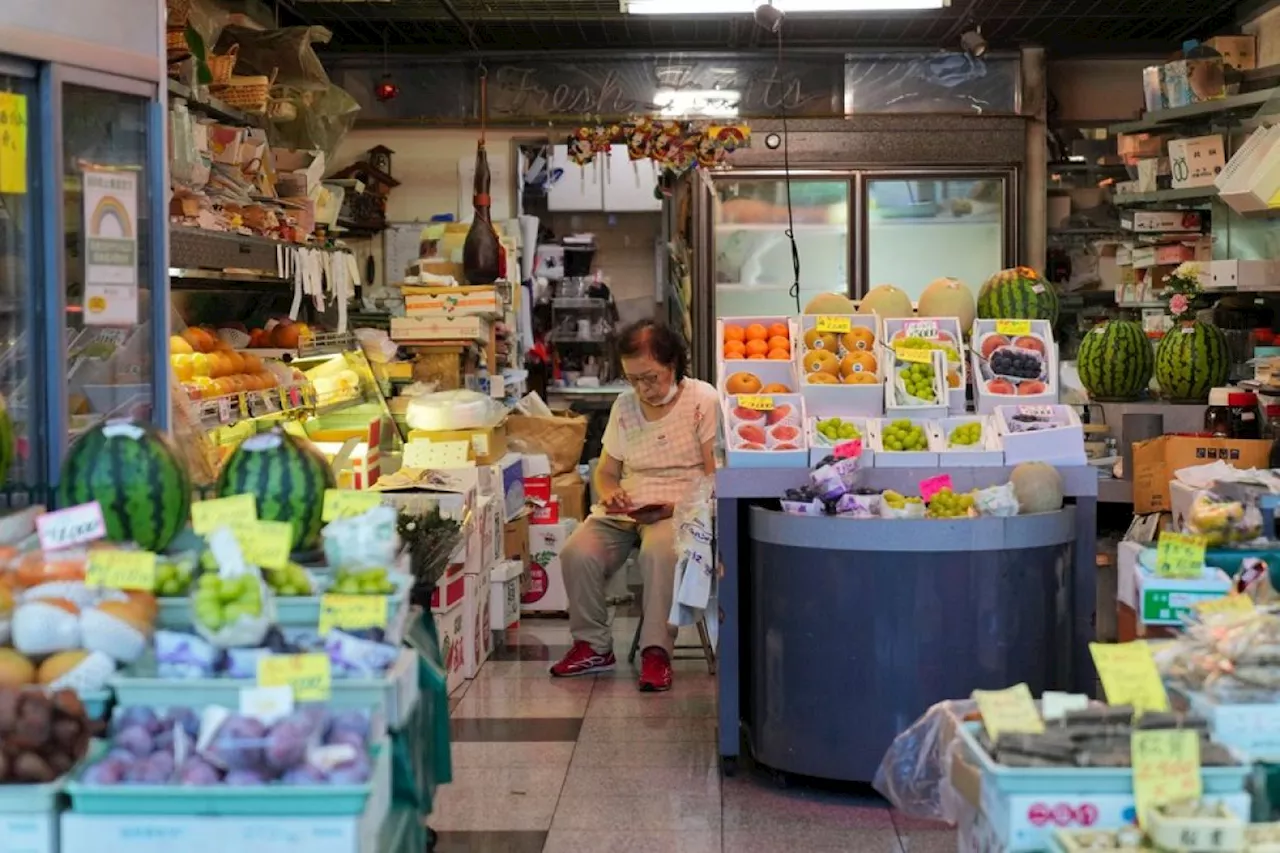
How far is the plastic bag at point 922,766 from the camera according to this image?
10.6ft

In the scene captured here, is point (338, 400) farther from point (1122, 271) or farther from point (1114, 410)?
point (1122, 271)

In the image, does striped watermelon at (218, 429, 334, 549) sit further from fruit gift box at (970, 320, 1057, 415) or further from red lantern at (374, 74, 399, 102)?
red lantern at (374, 74, 399, 102)

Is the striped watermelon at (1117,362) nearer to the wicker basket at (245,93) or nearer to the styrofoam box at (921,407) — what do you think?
the styrofoam box at (921,407)

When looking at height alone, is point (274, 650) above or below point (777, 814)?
above

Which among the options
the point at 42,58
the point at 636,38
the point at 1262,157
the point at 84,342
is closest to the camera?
the point at 42,58

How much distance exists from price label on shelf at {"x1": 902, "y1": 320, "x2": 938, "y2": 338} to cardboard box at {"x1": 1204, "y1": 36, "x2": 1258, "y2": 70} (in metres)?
3.83

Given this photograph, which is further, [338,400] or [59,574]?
[338,400]

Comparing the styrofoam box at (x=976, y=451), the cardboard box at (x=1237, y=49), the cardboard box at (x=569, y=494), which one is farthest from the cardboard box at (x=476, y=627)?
the cardboard box at (x=1237, y=49)

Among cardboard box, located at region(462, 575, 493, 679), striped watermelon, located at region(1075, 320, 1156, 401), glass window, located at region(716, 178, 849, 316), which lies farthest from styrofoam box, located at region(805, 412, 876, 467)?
glass window, located at region(716, 178, 849, 316)

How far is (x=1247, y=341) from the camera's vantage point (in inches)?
291

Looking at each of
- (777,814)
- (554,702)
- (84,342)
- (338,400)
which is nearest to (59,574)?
(84,342)

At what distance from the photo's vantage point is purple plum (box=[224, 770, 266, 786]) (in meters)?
2.53

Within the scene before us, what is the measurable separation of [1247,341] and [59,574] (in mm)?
5975

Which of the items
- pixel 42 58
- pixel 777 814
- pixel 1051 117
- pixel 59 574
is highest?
pixel 1051 117
